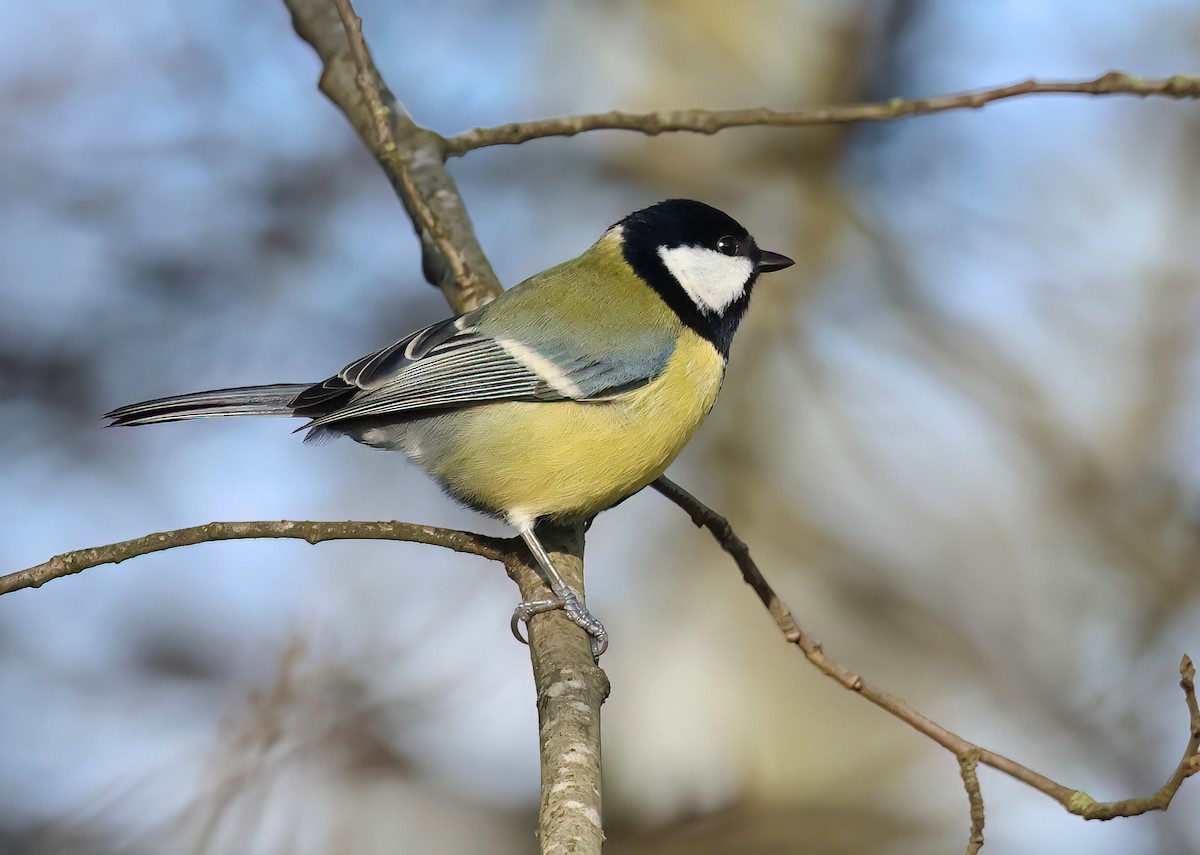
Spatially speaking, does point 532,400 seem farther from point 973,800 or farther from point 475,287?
point 973,800

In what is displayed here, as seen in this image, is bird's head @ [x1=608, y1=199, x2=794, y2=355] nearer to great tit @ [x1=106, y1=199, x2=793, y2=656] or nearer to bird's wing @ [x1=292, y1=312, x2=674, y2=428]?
great tit @ [x1=106, y1=199, x2=793, y2=656]

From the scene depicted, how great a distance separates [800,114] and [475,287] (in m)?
1.00

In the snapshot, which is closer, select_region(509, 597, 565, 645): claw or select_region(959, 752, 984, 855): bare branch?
select_region(959, 752, 984, 855): bare branch

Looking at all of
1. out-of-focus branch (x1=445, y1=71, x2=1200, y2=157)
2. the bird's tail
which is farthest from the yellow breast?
out-of-focus branch (x1=445, y1=71, x2=1200, y2=157)

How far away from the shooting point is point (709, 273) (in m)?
3.02

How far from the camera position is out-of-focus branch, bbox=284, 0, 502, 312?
2975 millimetres

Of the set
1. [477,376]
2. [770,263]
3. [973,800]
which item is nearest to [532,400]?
[477,376]

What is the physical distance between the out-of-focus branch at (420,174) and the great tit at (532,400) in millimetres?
285

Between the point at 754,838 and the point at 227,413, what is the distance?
7.57 ft

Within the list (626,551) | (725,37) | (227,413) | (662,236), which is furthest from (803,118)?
(725,37)

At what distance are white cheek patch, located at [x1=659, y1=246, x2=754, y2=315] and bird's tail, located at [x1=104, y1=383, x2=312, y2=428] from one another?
1.03 meters

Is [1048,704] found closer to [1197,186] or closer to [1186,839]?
[1186,839]

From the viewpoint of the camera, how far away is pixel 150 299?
14.9 ft

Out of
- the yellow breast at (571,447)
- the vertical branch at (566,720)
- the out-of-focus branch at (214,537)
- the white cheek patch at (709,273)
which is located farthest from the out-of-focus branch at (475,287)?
the white cheek patch at (709,273)
